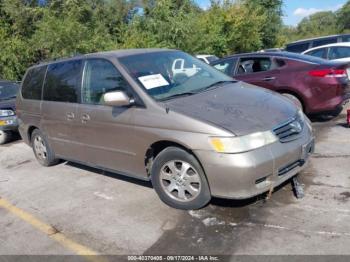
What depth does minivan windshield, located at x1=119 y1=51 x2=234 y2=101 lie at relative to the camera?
190 inches

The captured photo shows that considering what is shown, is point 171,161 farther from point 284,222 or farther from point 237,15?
point 237,15

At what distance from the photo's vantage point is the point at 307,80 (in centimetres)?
762

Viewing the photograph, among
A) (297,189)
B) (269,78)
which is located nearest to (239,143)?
(297,189)

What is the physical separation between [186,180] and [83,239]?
121 centimetres

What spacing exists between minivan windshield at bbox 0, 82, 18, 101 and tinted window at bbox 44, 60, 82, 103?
13.9ft

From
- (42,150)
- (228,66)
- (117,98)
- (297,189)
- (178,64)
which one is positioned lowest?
(297,189)

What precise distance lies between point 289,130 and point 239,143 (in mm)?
721

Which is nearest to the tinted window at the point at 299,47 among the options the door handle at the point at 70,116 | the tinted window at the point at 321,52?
the tinted window at the point at 321,52

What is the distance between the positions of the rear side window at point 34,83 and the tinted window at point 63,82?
22cm

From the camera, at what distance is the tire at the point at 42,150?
6.66 metres

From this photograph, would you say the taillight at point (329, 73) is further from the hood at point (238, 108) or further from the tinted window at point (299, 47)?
the tinted window at point (299, 47)

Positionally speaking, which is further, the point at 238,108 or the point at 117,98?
the point at 117,98

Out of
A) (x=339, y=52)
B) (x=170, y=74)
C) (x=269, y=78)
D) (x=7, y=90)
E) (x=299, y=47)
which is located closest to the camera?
(x=170, y=74)

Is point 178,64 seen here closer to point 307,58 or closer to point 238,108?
point 238,108
